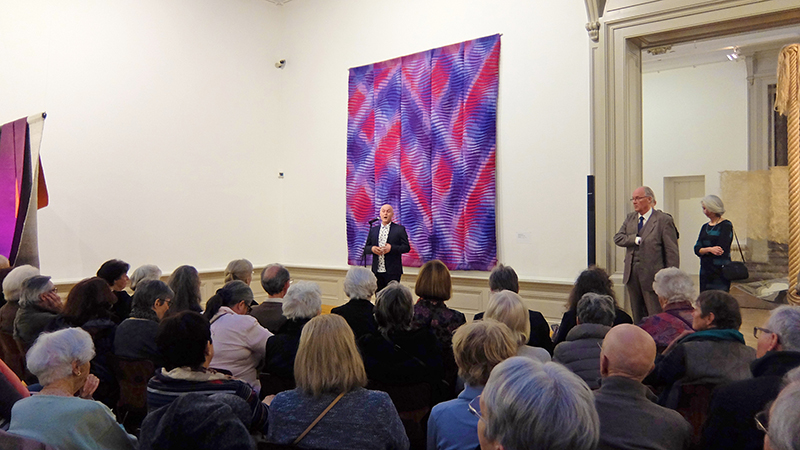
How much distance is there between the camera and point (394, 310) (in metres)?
2.97

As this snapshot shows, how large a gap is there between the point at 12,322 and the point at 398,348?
2.66 m

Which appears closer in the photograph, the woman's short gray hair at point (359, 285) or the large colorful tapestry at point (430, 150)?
the woman's short gray hair at point (359, 285)

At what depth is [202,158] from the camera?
26.3 feet

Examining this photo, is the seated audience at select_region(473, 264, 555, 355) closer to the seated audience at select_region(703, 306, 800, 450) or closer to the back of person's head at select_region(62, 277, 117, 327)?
the seated audience at select_region(703, 306, 800, 450)

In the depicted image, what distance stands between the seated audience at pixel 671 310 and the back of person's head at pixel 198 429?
95.2 inches

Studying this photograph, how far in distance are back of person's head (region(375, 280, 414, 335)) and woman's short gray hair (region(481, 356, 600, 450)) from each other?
1678 millimetres

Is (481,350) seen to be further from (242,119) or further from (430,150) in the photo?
(242,119)

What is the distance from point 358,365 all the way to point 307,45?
746cm

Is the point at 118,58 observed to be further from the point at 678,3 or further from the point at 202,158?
the point at 678,3

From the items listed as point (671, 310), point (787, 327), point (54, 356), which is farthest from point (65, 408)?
point (671, 310)

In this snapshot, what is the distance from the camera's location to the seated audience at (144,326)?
9.95 feet

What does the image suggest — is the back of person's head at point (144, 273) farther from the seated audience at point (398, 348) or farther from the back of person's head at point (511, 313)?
the back of person's head at point (511, 313)

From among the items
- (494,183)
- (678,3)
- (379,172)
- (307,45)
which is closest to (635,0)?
(678,3)

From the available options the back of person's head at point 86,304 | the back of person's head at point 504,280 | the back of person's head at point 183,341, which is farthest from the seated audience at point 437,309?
the back of person's head at point 86,304
